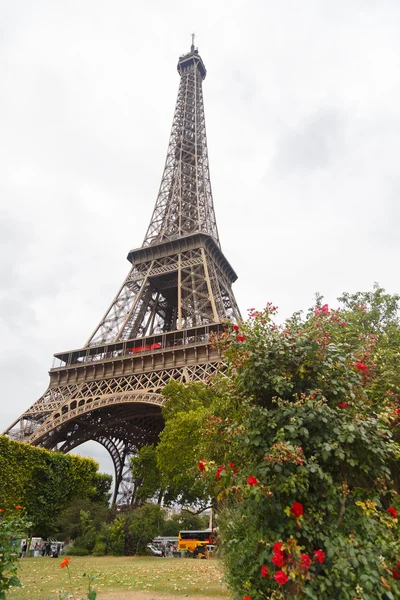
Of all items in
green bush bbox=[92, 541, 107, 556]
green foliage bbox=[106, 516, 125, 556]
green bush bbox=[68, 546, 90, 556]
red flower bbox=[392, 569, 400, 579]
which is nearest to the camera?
red flower bbox=[392, 569, 400, 579]

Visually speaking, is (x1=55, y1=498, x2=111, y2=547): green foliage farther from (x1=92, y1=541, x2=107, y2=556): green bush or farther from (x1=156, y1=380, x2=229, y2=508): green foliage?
(x1=156, y1=380, x2=229, y2=508): green foliage

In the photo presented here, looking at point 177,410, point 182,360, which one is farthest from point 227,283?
point 177,410

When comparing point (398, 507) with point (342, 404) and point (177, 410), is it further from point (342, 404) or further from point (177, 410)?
point (177, 410)

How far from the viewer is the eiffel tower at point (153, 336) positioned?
97.8ft

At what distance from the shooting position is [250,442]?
15.8 feet

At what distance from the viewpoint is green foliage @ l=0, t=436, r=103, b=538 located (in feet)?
77.6

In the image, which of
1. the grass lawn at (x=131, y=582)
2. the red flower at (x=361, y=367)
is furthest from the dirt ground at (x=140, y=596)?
the red flower at (x=361, y=367)

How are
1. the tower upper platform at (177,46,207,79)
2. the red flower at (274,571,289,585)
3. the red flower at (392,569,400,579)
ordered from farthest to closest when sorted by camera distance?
the tower upper platform at (177,46,207,79)
the red flower at (392,569,400,579)
the red flower at (274,571,289,585)

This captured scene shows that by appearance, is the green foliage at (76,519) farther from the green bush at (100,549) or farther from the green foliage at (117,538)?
the green foliage at (117,538)

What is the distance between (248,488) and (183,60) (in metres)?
70.1

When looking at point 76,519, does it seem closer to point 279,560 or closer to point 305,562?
point 279,560

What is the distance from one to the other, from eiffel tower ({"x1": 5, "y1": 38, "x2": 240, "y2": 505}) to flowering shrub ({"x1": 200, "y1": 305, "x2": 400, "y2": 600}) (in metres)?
18.2

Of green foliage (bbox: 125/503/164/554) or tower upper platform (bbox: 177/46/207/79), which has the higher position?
tower upper platform (bbox: 177/46/207/79)

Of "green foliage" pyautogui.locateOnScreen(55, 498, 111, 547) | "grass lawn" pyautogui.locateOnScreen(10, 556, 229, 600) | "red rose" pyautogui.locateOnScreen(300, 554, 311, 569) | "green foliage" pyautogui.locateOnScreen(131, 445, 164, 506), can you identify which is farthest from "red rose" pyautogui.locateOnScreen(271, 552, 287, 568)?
"green foliage" pyautogui.locateOnScreen(131, 445, 164, 506)
